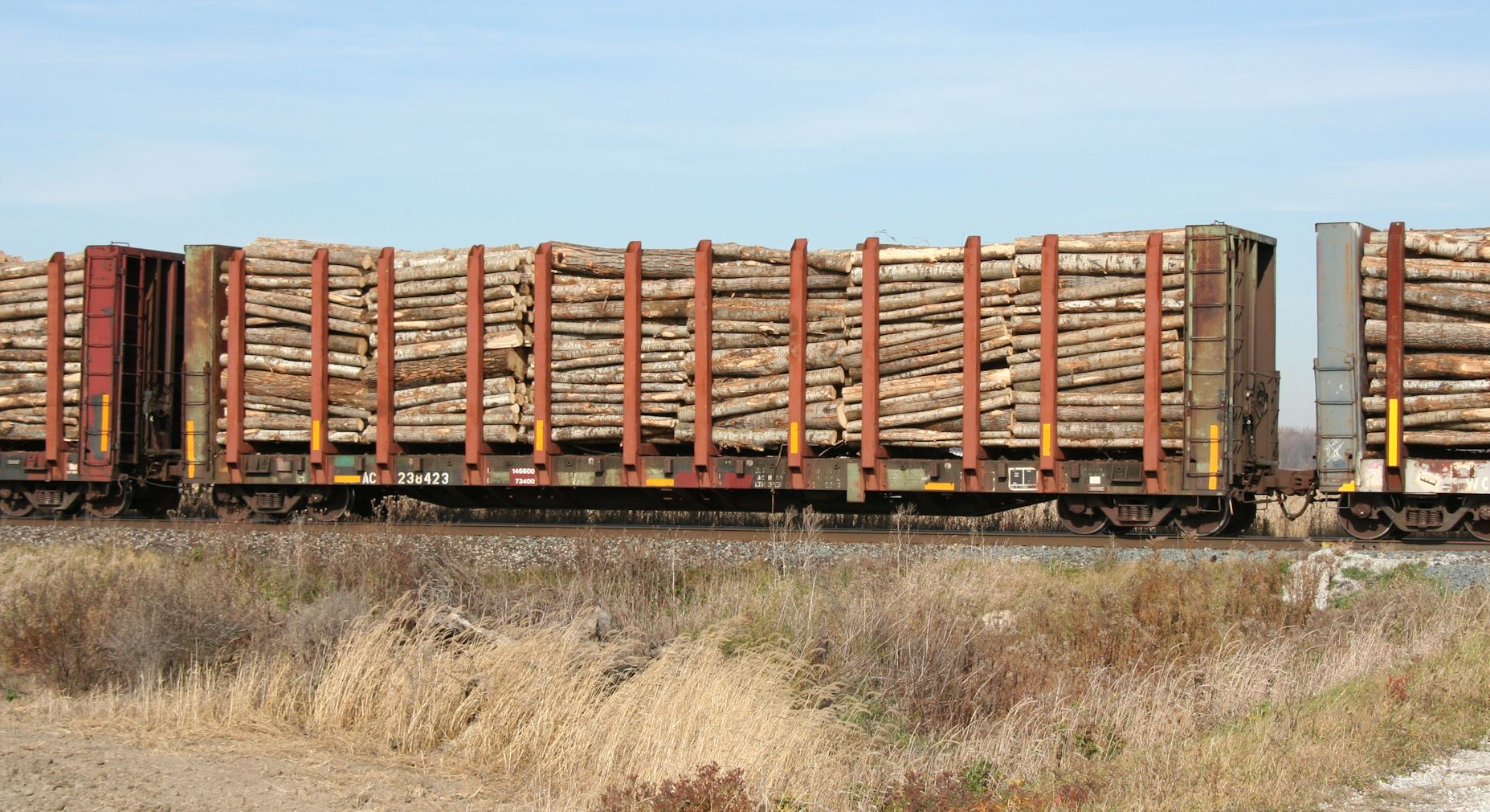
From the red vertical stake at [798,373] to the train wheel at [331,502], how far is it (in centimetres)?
585

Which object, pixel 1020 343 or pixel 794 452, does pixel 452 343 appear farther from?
pixel 1020 343

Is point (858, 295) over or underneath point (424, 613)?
over

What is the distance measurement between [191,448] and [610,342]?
5.74 m

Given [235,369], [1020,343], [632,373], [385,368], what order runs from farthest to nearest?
1. [235,369]
2. [385,368]
3. [632,373]
4. [1020,343]

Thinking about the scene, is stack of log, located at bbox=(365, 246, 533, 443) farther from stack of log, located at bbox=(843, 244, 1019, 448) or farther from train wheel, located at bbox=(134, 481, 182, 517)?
stack of log, located at bbox=(843, 244, 1019, 448)

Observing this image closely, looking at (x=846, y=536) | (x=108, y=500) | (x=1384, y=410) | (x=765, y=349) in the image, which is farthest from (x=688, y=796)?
(x=108, y=500)

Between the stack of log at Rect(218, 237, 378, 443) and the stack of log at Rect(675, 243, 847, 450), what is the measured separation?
431 centimetres

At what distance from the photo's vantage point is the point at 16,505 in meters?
18.5

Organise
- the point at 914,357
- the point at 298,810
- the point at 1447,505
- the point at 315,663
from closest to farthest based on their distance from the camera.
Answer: the point at 298,810 → the point at 315,663 → the point at 1447,505 → the point at 914,357

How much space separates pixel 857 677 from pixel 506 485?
312 inches

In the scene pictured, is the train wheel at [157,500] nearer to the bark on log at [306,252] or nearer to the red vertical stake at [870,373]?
the bark on log at [306,252]

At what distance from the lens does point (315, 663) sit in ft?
29.9

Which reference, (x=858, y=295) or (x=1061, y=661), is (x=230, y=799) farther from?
(x=858, y=295)

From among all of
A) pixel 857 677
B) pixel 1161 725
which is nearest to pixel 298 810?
pixel 857 677
